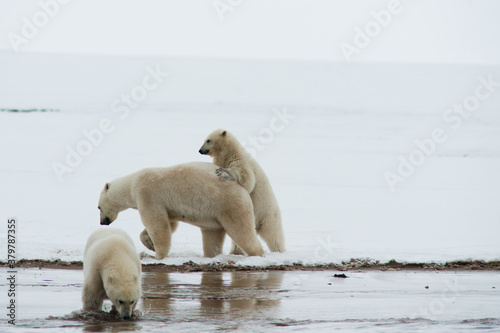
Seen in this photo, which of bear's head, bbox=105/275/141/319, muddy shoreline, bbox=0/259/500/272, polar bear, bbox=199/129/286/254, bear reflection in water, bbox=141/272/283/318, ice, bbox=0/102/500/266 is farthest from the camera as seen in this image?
ice, bbox=0/102/500/266

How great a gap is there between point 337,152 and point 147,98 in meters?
27.1

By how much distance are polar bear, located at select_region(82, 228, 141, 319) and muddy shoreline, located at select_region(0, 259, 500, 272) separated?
232 cm

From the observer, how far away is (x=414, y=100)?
5059 centimetres

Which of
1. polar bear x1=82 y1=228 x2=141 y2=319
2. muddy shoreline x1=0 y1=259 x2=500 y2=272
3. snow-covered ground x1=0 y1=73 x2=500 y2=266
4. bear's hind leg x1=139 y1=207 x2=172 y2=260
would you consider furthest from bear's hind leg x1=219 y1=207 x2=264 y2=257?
polar bear x1=82 y1=228 x2=141 y2=319

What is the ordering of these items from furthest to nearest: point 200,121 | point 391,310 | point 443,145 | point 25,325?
point 200,121
point 443,145
point 391,310
point 25,325

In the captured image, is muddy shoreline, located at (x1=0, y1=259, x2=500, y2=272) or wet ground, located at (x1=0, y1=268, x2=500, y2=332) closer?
wet ground, located at (x1=0, y1=268, x2=500, y2=332)

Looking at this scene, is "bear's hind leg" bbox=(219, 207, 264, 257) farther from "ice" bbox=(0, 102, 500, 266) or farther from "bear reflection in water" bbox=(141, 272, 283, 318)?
"bear reflection in water" bbox=(141, 272, 283, 318)

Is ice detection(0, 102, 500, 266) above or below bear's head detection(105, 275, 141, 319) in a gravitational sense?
above

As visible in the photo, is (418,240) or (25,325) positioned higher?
(418,240)

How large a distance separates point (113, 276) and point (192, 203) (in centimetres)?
348

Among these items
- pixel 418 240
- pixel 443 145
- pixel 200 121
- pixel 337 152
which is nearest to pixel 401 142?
pixel 443 145

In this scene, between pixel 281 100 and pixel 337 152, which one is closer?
pixel 337 152

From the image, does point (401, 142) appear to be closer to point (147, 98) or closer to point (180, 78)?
point (147, 98)

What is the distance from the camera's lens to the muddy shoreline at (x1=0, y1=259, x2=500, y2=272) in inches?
336
